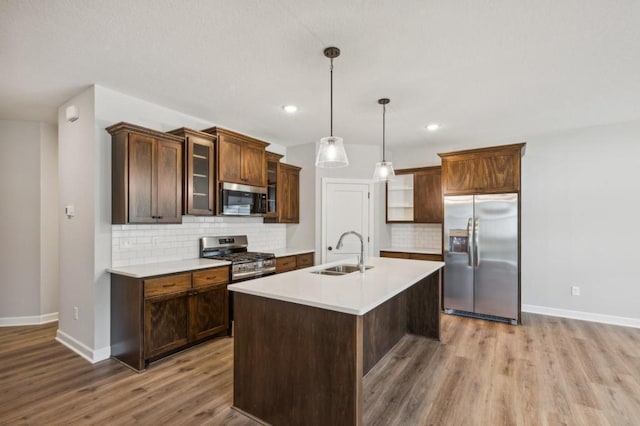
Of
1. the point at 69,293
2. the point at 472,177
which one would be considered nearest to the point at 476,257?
the point at 472,177

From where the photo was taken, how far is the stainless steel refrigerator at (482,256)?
4211 mm

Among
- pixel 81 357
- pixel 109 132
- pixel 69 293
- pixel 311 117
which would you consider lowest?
pixel 81 357

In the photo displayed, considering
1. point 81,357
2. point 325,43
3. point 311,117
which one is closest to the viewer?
point 325,43

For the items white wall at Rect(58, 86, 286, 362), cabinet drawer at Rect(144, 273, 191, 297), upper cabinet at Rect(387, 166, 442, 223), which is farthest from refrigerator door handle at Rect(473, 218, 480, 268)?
white wall at Rect(58, 86, 286, 362)

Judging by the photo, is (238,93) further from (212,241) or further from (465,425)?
(465,425)

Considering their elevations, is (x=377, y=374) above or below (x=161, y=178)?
below

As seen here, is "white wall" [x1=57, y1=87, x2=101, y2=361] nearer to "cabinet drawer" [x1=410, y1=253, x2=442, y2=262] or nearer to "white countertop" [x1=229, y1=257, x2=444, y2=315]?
"white countertop" [x1=229, y1=257, x2=444, y2=315]

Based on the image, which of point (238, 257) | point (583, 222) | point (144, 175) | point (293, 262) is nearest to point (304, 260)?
point (293, 262)

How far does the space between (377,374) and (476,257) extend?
2367mm

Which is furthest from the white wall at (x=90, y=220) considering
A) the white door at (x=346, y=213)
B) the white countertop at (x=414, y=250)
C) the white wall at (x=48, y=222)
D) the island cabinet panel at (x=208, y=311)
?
the white countertop at (x=414, y=250)

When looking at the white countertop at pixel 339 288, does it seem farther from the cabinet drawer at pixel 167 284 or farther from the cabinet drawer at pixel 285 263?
the cabinet drawer at pixel 285 263

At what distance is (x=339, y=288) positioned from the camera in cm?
225

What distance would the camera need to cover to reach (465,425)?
214 cm

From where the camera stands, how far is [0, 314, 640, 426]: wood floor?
7.36ft
